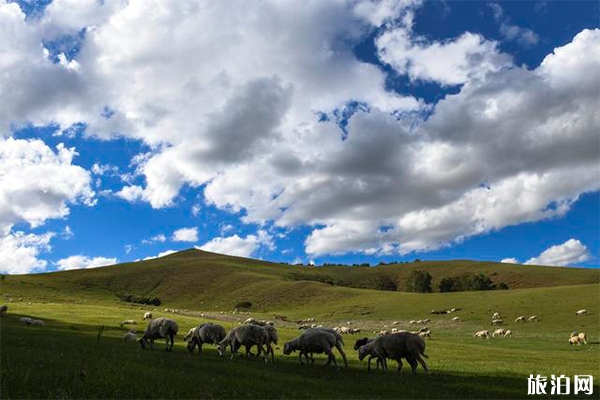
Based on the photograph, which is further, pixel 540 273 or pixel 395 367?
pixel 540 273

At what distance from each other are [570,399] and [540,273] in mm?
177403

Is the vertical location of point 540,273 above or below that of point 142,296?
above

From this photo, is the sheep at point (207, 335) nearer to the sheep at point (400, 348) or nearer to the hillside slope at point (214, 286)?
the sheep at point (400, 348)

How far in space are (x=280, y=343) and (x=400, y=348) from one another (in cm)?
2152

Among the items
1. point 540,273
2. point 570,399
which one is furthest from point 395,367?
point 540,273

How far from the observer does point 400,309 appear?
349 ft

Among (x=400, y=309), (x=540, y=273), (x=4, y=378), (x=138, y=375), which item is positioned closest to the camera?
(x=4, y=378)

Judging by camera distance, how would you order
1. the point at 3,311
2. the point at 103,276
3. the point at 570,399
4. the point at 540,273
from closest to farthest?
the point at 570,399 → the point at 3,311 → the point at 540,273 → the point at 103,276

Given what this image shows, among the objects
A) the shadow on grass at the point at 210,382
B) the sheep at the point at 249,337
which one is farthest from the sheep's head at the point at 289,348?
the shadow on grass at the point at 210,382

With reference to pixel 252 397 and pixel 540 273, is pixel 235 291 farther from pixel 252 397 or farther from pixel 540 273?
pixel 252 397

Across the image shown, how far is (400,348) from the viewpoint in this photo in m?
24.7

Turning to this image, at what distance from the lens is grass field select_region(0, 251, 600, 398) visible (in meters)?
15.5

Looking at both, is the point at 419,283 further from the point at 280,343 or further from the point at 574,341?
the point at 280,343

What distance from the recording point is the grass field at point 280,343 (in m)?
15.5
